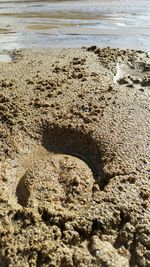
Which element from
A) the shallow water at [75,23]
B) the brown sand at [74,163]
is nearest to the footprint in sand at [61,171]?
the brown sand at [74,163]

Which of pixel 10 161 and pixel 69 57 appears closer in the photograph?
pixel 10 161

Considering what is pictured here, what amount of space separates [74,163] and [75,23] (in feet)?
13.9

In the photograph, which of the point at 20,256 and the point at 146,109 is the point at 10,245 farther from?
the point at 146,109

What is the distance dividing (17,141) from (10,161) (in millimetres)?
192

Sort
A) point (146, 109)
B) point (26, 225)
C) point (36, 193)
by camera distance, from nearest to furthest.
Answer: point (26, 225), point (36, 193), point (146, 109)

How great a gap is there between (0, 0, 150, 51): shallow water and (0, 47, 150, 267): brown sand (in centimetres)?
140

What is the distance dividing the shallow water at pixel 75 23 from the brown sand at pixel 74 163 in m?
1.40

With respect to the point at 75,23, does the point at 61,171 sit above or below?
below

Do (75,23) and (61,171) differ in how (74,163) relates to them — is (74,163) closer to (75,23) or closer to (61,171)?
(61,171)

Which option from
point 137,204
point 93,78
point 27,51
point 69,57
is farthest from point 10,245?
point 27,51

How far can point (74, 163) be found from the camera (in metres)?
2.74

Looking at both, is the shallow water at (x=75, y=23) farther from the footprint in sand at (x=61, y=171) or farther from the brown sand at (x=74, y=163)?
the footprint in sand at (x=61, y=171)

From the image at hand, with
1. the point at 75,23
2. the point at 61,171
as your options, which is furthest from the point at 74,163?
the point at 75,23

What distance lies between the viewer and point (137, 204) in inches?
92.1
